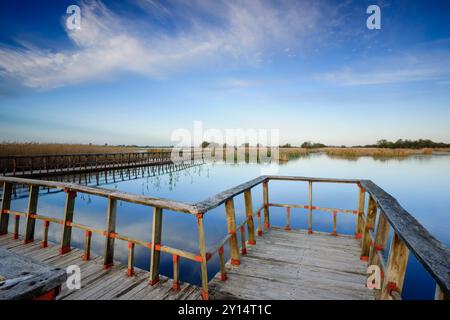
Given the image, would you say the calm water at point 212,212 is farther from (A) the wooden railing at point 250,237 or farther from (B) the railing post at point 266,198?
(A) the wooden railing at point 250,237

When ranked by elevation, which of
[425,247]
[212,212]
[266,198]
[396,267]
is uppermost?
[425,247]

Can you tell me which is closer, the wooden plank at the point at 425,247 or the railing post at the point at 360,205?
the wooden plank at the point at 425,247

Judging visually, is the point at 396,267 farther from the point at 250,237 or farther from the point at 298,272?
the point at 250,237

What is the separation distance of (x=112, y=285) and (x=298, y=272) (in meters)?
2.61

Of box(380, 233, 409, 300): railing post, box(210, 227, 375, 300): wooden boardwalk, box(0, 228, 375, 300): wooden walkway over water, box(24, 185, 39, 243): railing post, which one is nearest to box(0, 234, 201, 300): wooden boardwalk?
box(0, 228, 375, 300): wooden walkway over water

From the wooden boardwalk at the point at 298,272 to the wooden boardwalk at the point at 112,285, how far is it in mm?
505

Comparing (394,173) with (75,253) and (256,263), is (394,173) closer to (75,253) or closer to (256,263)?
(256,263)

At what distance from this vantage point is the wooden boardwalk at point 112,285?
9.73 ft

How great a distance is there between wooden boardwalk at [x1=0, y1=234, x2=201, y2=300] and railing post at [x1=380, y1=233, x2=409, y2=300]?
203 cm

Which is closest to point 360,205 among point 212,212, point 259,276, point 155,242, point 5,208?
point 259,276

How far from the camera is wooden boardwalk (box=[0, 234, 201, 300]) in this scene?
2965mm

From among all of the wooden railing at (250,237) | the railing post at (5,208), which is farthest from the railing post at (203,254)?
the railing post at (5,208)

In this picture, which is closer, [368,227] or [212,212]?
[368,227]

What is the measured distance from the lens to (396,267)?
75.8 inches
